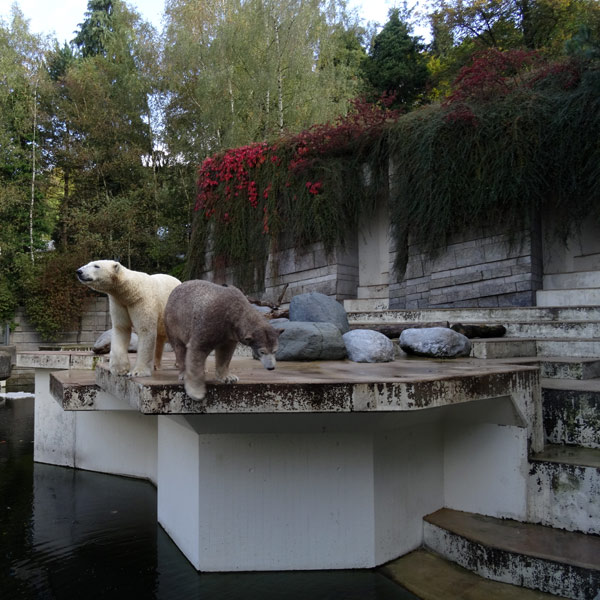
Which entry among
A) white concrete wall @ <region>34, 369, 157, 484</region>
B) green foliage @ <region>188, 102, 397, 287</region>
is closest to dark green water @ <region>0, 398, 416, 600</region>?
white concrete wall @ <region>34, 369, 157, 484</region>

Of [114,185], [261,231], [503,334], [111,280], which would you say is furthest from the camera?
[114,185]

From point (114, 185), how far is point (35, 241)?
2.94m

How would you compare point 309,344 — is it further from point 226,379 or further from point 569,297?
point 569,297

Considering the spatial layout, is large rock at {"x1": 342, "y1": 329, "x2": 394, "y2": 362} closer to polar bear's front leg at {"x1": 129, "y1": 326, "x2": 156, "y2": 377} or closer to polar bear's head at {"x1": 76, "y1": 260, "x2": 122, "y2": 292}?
→ polar bear's front leg at {"x1": 129, "y1": 326, "x2": 156, "y2": 377}

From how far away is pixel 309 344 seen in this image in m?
3.69

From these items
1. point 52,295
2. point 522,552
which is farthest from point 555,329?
point 52,295

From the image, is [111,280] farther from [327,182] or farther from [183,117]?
[183,117]

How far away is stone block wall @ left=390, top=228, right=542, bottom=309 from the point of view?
6.76 meters

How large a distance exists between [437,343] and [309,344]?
0.99m

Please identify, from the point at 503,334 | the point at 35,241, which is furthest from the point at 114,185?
the point at 503,334

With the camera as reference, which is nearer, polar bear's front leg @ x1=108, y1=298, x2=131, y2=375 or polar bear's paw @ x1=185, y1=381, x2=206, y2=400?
polar bear's paw @ x1=185, y1=381, x2=206, y2=400

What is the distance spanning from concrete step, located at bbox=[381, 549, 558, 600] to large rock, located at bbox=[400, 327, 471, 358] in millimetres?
1534

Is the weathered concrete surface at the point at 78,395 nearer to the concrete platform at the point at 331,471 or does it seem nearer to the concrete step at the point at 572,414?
the concrete platform at the point at 331,471

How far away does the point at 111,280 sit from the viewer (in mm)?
2500
